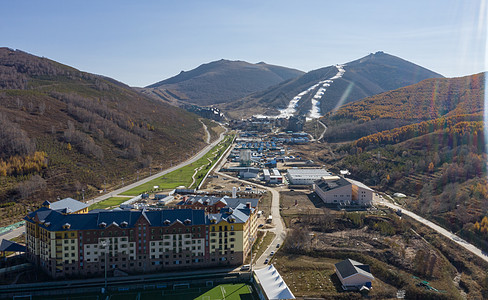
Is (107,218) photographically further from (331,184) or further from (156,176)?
(156,176)

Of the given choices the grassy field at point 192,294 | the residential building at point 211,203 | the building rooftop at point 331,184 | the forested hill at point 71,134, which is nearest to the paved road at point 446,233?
the building rooftop at point 331,184

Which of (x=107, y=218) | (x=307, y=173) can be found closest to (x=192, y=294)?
(x=107, y=218)

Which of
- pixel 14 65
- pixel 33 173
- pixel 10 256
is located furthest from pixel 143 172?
pixel 14 65

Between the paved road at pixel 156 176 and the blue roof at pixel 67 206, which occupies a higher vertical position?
the blue roof at pixel 67 206

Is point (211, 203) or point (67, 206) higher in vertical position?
point (67, 206)

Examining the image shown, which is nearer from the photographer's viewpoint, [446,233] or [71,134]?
[446,233]

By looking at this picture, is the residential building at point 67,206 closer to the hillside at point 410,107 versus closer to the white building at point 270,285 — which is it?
the white building at point 270,285

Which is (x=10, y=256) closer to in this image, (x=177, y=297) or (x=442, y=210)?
(x=177, y=297)

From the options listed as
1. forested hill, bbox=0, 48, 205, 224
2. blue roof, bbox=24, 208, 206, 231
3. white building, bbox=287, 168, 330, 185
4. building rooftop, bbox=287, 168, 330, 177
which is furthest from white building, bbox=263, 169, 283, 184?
blue roof, bbox=24, 208, 206, 231
